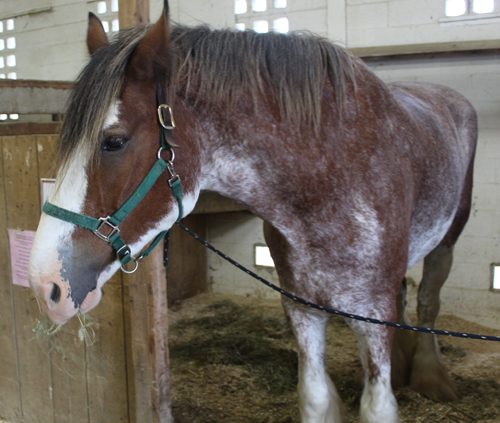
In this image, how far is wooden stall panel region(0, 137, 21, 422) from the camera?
2193 mm

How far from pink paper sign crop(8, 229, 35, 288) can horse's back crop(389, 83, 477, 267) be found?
5.49ft

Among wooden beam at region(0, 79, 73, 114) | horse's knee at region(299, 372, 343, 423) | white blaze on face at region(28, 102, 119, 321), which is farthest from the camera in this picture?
wooden beam at region(0, 79, 73, 114)

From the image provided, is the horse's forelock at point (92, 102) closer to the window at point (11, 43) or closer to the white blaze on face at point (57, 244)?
the white blaze on face at point (57, 244)

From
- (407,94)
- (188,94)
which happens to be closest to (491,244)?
(407,94)

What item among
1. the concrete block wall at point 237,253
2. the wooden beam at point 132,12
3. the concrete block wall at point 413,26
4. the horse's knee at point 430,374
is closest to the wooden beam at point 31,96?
the wooden beam at point 132,12

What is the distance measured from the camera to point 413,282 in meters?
3.61

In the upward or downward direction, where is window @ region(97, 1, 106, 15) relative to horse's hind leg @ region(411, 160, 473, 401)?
upward

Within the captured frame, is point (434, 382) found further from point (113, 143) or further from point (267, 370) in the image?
point (113, 143)

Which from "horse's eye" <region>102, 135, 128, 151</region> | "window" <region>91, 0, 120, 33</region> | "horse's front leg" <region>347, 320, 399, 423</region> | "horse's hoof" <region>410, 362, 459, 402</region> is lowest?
"horse's hoof" <region>410, 362, 459, 402</region>

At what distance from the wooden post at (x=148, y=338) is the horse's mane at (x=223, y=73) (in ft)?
2.38

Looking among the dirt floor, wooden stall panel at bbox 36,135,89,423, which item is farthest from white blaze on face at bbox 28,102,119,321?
the dirt floor

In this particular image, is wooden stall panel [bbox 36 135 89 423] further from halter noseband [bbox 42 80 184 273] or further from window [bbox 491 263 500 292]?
window [bbox 491 263 500 292]

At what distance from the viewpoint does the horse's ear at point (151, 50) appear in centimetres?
113

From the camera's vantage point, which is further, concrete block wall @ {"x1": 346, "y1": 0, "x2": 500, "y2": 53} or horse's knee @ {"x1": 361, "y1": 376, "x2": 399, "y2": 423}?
concrete block wall @ {"x1": 346, "y1": 0, "x2": 500, "y2": 53}
